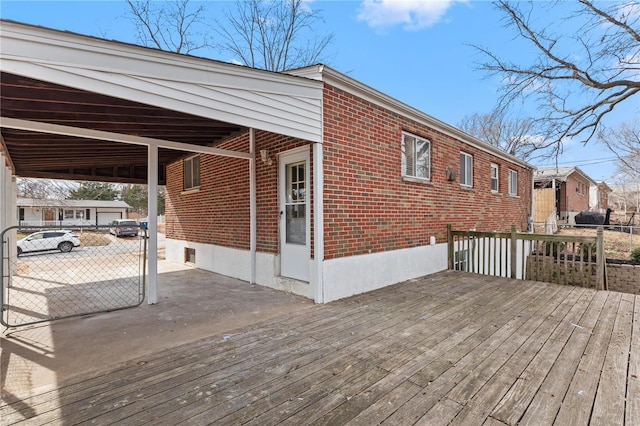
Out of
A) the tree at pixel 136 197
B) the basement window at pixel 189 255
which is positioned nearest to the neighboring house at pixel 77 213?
the tree at pixel 136 197

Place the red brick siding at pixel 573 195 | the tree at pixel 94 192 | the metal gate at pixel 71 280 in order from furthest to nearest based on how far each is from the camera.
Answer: the tree at pixel 94 192, the red brick siding at pixel 573 195, the metal gate at pixel 71 280

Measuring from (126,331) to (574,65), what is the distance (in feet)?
41.1

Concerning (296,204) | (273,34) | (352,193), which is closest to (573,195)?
(273,34)

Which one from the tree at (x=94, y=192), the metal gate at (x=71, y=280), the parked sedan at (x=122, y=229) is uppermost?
the tree at (x=94, y=192)

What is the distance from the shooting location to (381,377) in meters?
2.48

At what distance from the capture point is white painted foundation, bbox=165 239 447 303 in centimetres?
480

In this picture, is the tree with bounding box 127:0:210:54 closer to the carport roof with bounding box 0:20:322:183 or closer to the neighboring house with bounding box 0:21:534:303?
the neighboring house with bounding box 0:21:534:303

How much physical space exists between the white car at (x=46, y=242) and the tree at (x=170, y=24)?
9.46 m

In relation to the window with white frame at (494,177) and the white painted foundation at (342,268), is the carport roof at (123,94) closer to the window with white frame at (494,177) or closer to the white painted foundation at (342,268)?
the white painted foundation at (342,268)

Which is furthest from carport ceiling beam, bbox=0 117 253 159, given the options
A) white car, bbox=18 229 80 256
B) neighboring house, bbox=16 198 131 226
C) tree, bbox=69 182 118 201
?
tree, bbox=69 182 118 201

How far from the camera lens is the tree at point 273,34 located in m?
14.7

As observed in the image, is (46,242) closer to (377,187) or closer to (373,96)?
(377,187)

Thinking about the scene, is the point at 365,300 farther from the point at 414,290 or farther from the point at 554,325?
the point at 554,325

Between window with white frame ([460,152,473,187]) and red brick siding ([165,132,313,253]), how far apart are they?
18.2 feet
